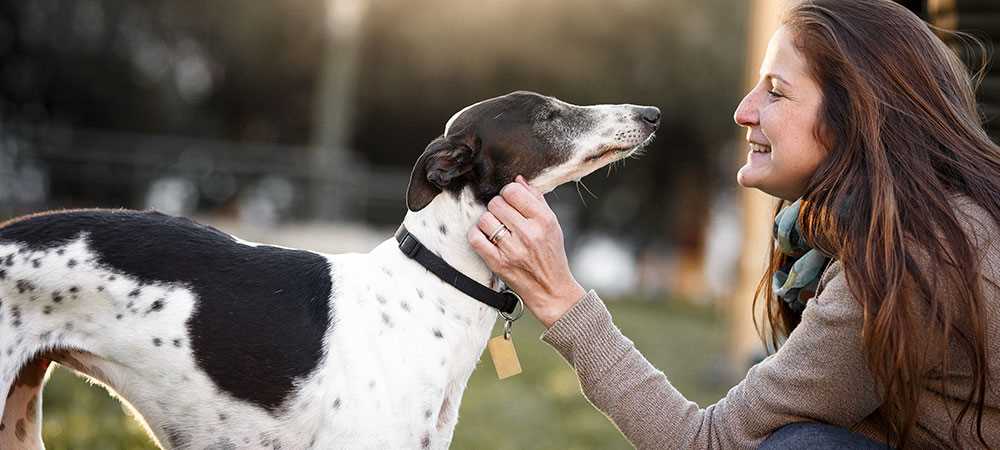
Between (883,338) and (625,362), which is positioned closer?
(883,338)

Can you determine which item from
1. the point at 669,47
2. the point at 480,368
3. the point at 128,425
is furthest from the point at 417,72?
the point at 128,425

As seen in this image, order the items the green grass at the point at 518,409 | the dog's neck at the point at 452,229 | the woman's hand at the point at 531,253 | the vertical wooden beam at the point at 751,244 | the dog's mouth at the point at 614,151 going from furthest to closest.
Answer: the vertical wooden beam at the point at 751,244, the green grass at the point at 518,409, the dog's mouth at the point at 614,151, the dog's neck at the point at 452,229, the woman's hand at the point at 531,253

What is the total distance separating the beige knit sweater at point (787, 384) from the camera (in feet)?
7.53

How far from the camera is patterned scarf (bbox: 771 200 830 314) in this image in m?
2.61

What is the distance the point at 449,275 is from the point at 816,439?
100 centimetres

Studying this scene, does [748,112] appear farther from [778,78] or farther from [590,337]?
[590,337]

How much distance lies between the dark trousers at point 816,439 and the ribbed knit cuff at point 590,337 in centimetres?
43

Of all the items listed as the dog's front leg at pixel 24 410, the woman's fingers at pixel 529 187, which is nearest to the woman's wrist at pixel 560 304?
the woman's fingers at pixel 529 187

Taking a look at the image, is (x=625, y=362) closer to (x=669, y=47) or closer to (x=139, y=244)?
(x=139, y=244)

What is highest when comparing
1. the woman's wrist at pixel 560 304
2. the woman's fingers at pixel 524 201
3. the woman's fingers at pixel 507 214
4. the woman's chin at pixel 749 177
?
the woman's chin at pixel 749 177

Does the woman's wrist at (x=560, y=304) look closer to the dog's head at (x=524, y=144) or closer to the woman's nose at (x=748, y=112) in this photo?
the dog's head at (x=524, y=144)

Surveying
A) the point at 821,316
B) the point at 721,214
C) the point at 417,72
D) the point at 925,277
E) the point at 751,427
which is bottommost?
the point at 721,214

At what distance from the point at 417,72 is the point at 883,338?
50.4 feet

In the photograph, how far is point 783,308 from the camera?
295 centimetres
